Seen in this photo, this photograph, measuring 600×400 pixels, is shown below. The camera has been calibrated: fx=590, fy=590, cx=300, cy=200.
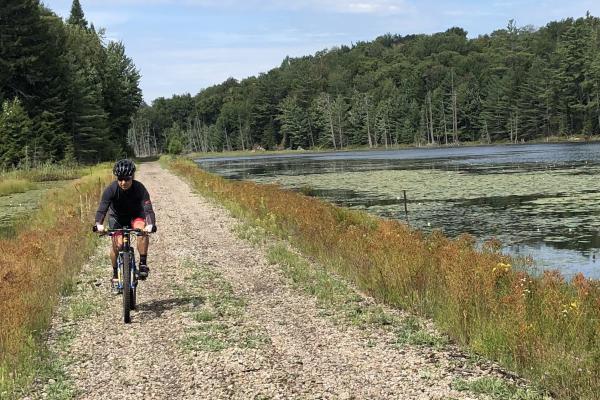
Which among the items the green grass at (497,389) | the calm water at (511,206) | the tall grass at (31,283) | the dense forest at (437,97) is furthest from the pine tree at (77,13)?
the green grass at (497,389)

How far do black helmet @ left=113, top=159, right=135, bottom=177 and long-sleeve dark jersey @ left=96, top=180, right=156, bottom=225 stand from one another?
297mm

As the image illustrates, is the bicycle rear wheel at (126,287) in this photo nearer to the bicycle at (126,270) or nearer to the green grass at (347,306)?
the bicycle at (126,270)

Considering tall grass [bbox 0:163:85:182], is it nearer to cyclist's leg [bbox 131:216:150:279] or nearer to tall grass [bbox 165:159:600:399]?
tall grass [bbox 165:159:600:399]

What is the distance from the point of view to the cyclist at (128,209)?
8.31 m

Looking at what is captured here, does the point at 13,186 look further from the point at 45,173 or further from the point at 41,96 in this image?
the point at 41,96

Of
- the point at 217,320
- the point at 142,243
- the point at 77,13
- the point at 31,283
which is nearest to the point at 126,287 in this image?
the point at 142,243

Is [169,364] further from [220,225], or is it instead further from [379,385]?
[220,225]

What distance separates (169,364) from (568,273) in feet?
27.5

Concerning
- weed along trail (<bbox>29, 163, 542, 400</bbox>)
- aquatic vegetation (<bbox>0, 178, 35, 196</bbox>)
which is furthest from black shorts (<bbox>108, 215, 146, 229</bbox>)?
aquatic vegetation (<bbox>0, 178, 35, 196</bbox>)

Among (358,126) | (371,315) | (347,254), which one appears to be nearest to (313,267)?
(347,254)

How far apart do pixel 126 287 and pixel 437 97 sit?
139726mm

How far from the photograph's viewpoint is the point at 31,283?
30.5ft

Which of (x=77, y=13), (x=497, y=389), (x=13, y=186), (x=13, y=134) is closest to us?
(x=497, y=389)

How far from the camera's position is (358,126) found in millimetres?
155500
